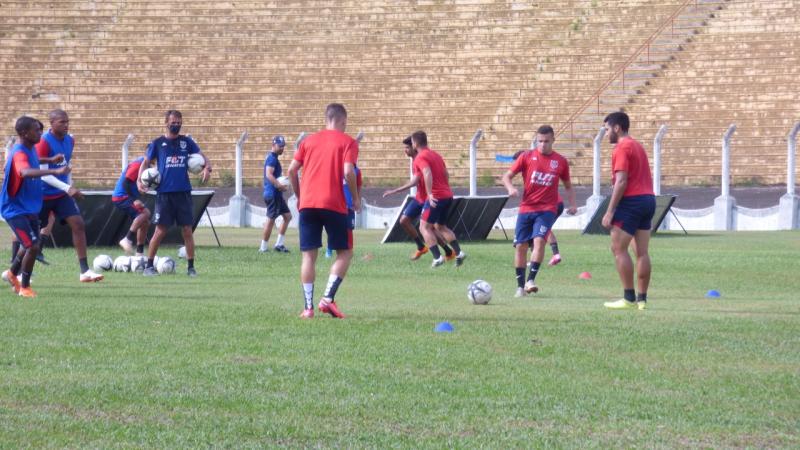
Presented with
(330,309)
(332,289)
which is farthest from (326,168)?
(330,309)

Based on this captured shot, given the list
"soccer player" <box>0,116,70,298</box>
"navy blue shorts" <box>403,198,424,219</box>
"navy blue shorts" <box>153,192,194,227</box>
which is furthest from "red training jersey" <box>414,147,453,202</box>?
"soccer player" <box>0,116,70,298</box>

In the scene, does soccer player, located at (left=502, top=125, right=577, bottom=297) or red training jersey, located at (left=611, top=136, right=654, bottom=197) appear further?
soccer player, located at (left=502, top=125, right=577, bottom=297)

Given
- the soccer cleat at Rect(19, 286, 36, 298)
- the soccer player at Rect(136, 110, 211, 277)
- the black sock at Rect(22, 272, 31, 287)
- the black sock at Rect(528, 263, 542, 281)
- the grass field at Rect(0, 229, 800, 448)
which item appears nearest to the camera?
the grass field at Rect(0, 229, 800, 448)

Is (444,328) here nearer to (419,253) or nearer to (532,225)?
(532,225)

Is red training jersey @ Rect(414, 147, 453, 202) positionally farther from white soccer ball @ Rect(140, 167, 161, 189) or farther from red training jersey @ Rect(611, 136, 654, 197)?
red training jersey @ Rect(611, 136, 654, 197)

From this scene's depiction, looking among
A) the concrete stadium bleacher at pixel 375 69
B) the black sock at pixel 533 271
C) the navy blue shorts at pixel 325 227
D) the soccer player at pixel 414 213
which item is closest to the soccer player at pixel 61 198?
the navy blue shorts at pixel 325 227

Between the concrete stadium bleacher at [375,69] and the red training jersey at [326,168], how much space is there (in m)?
27.2

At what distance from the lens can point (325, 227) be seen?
11.4 metres

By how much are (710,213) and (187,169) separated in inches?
701

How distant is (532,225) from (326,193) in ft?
12.4

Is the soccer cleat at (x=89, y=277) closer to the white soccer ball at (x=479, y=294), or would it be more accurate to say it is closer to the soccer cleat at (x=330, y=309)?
the white soccer ball at (x=479, y=294)

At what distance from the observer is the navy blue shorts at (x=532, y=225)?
1441 centimetres

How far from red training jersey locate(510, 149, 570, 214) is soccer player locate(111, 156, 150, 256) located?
589 centimetres

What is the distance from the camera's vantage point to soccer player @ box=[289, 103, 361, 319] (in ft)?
36.9
